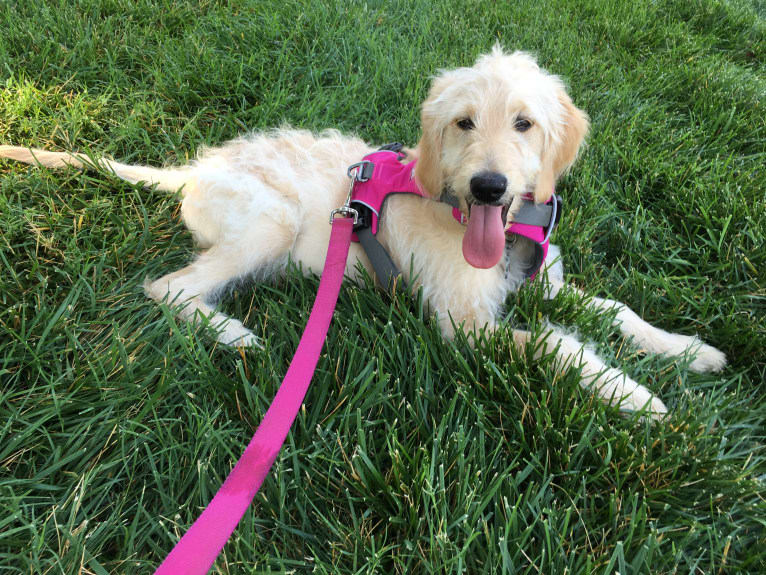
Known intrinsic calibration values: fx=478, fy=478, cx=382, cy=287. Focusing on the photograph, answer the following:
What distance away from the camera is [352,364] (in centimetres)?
191

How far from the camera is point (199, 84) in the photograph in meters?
3.51

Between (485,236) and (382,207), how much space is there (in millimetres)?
605

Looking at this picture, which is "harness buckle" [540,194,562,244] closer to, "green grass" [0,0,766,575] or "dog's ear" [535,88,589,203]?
"dog's ear" [535,88,589,203]

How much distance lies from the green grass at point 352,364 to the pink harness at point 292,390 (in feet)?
0.80

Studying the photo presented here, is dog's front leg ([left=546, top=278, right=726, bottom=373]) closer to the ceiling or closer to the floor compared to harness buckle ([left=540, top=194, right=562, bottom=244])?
closer to the floor

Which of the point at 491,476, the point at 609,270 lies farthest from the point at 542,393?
the point at 609,270

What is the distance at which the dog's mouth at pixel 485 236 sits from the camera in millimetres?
2012

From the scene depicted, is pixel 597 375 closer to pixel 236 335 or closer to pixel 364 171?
pixel 364 171

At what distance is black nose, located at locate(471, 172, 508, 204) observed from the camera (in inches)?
73.1

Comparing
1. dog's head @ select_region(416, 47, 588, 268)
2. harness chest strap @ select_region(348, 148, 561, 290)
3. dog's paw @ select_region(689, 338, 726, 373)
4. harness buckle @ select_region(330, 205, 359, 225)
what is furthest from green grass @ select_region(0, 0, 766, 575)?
dog's head @ select_region(416, 47, 588, 268)

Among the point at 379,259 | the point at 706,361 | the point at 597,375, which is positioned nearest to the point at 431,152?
the point at 379,259

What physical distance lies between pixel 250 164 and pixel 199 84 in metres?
1.26

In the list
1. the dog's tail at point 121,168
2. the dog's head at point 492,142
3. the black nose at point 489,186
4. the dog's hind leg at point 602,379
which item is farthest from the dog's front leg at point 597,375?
the dog's tail at point 121,168

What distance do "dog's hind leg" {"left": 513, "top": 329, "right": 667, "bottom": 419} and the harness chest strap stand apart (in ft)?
1.51
